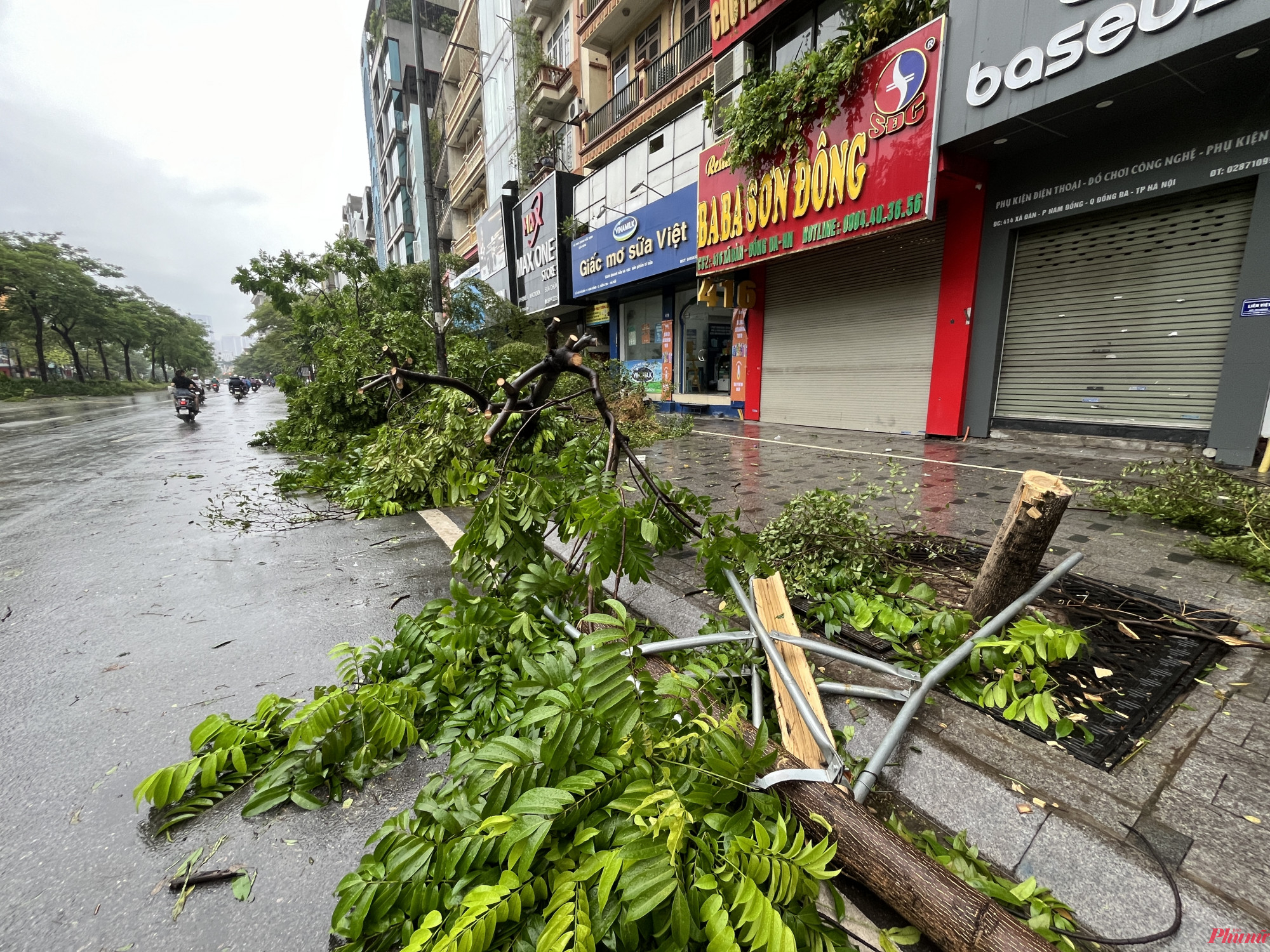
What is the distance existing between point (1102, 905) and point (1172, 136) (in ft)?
28.6

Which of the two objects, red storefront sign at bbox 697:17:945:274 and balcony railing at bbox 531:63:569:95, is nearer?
red storefront sign at bbox 697:17:945:274

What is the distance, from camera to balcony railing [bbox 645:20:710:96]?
45.1 ft

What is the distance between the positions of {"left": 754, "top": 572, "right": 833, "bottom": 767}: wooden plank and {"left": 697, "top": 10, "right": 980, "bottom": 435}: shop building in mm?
7871

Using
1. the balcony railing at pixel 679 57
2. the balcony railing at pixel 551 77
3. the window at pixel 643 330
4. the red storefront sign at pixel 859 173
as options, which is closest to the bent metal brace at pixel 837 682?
the red storefront sign at pixel 859 173

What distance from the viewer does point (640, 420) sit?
10906 millimetres

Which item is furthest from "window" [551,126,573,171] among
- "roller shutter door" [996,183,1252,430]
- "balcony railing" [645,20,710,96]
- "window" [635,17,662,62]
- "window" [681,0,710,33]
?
"roller shutter door" [996,183,1252,430]

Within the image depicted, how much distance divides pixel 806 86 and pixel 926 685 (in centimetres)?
1031

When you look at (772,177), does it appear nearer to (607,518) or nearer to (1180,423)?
(1180,423)

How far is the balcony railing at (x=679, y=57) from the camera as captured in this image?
45.1 feet

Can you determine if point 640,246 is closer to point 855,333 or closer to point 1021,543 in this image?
point 855,333

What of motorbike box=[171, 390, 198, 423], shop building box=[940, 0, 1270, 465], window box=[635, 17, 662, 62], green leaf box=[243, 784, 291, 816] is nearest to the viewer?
green leaf box=[243, 784, 291, 816]

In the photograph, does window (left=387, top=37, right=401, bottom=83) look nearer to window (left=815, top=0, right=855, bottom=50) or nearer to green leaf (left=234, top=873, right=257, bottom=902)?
window (left=815, top=0, right=855, bottom=50)

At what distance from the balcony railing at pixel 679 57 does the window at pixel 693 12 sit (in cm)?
18

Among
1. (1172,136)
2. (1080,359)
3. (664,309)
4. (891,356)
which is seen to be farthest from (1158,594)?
(664,309)
